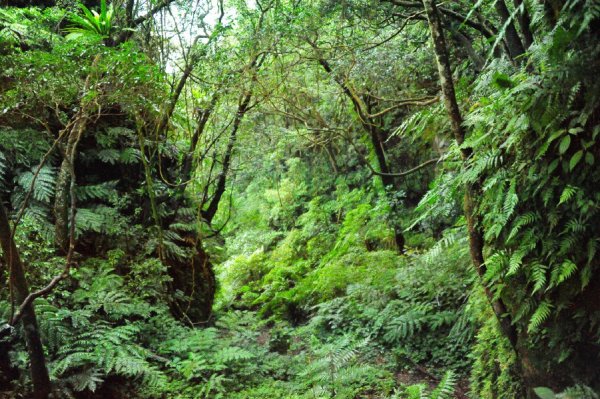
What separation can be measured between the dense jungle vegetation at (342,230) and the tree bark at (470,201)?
2cm

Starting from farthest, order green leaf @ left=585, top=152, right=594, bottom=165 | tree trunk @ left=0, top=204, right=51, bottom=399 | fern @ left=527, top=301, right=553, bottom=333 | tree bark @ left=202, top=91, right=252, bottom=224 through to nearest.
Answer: tree bark @ left=202, top=91, right=252, bottom=224
tree trunk @ left=0, top=204, right=51, bottom=399
fern @ left=527, top=301, right=553, bottom=333
green leaf @ left=585, top=152, right=594, bottom=165

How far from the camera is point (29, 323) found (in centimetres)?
315

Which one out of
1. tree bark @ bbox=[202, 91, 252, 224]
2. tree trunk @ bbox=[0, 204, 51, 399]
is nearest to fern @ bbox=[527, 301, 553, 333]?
tree trunk @ bbox=[0, 204, 51, 399]

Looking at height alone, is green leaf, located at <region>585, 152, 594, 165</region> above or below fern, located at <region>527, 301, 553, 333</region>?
above

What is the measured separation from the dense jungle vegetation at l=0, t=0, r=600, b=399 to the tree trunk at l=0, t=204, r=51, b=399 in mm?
15

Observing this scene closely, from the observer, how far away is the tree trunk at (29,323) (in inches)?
124

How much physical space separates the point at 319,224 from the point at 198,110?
5.98 m

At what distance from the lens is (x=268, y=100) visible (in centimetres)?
821

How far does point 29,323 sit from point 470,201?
11.8 ft

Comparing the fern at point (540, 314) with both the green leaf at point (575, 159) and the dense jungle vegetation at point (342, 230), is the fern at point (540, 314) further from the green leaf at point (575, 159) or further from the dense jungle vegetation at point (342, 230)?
the green leaf at point (575, 159)

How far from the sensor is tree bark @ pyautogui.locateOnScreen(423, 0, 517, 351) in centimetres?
346

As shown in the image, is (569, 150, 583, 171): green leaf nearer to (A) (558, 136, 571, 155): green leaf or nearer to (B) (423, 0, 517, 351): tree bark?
(A) (558, 136, 571, 155): green leaf

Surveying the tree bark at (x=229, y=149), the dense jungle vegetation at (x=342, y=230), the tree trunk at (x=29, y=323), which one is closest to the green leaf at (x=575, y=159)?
the dense jungle vegetation at (x=342, y=230)

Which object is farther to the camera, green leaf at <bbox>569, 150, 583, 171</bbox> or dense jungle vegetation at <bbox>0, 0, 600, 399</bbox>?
dense jungle vegetation at <bbox>0, 0, 600, 399</bbox>
